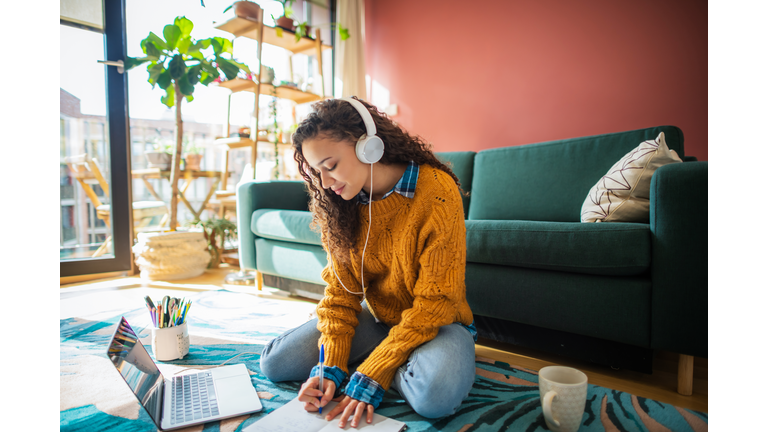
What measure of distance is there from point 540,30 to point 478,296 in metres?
2.35

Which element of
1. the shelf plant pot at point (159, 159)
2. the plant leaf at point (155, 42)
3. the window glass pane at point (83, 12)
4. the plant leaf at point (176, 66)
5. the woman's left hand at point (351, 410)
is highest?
the window glass pane at point (83, 12)

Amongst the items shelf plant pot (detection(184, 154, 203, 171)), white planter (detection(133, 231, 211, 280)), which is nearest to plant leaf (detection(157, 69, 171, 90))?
shelf plant pot (detection(184, 154, 203, 171))

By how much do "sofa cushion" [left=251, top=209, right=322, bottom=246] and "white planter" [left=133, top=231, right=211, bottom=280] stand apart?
25.1 inches

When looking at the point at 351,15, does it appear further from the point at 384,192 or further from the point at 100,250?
the point at 384,192

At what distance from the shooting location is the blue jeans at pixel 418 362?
34.9 inches

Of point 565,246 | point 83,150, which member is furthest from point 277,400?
point 83,150

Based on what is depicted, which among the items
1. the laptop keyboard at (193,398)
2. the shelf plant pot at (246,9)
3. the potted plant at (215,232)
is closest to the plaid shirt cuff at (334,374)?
the laptop keyboard at (193,398)

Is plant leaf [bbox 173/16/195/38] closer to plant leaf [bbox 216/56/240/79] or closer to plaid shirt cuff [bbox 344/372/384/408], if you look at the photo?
plant leaf [bbox 216/56/240/79]

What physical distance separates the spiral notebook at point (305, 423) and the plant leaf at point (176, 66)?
2214 mm

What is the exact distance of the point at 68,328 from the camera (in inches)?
64.9

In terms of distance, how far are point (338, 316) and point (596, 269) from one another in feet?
2.48

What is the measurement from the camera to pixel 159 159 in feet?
9.26

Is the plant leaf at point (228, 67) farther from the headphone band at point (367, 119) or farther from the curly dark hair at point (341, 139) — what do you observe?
the headphone band at point (367, 119)
